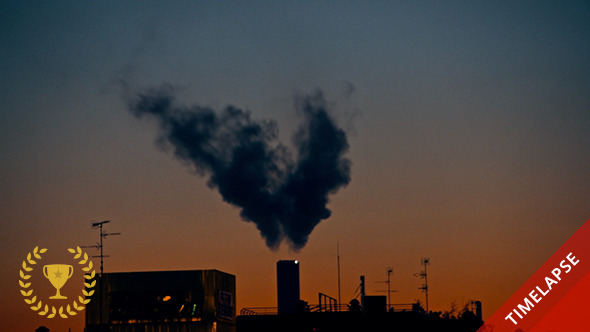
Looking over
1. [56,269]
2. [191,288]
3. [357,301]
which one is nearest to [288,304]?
[357,301]

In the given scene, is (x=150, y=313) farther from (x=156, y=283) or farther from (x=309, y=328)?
(x=309, y=328)

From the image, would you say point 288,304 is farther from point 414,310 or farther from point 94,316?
point 94,316

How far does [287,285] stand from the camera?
82688 mm

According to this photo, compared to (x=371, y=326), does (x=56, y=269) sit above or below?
above

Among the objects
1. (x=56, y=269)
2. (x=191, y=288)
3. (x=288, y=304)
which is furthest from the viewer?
(x=288, y=304)

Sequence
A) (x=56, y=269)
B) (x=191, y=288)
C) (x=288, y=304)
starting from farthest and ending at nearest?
(x=288, y=304)
(x=56, y=269)
(x=191, y=288)

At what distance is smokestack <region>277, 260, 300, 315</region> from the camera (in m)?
81.1

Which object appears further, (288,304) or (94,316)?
(288,304)

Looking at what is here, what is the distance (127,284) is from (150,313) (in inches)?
116

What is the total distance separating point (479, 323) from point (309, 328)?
15.7 metres

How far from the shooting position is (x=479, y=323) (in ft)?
251

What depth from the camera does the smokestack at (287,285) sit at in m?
81.1

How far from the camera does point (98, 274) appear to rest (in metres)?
69.3

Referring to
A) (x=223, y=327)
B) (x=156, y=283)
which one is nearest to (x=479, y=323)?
(x=223, y=327)
